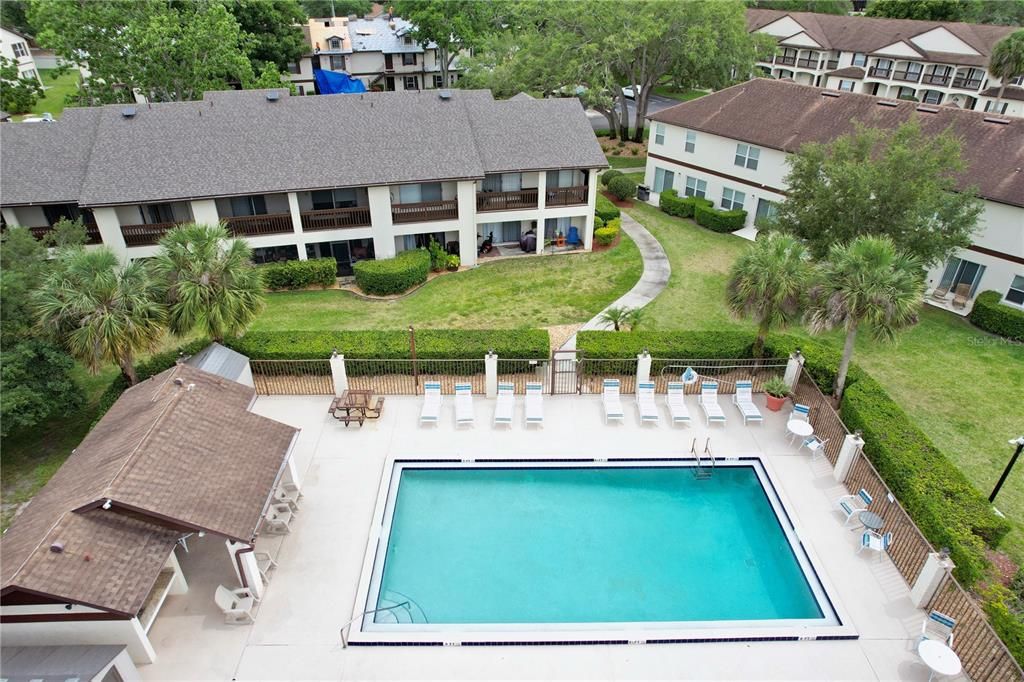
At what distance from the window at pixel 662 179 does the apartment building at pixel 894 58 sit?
3401cm

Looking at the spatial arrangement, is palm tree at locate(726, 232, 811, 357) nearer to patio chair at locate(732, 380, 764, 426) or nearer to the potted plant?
the potted plant

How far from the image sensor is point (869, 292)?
57.5 feet

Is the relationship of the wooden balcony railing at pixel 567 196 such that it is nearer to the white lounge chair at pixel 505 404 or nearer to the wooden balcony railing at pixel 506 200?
the wooden balcony railing at pixel 506 200

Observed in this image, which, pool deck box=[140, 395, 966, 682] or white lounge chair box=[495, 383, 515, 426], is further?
white lounge chair box=[495, 383, 515, 426]

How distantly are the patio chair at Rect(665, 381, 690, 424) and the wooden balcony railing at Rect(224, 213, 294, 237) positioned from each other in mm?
20020

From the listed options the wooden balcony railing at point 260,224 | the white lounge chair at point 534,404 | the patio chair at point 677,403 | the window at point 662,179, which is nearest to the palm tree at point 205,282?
the wooden balcony railing at point 260,224

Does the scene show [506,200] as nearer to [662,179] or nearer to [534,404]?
[662,179]

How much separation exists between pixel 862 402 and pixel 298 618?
16.5 m

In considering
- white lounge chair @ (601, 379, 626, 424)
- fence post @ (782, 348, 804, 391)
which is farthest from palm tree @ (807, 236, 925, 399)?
white lounge chair @ (601, 379, 626, 424)

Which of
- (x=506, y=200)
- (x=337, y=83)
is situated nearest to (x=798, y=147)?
(x=506, y=200)

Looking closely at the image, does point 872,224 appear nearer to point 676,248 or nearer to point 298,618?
point 676,248

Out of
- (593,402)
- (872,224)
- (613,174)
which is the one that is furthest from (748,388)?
(613,174)

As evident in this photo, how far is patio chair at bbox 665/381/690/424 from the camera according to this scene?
19.6 meters

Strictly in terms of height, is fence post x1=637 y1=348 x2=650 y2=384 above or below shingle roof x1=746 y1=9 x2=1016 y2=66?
below
